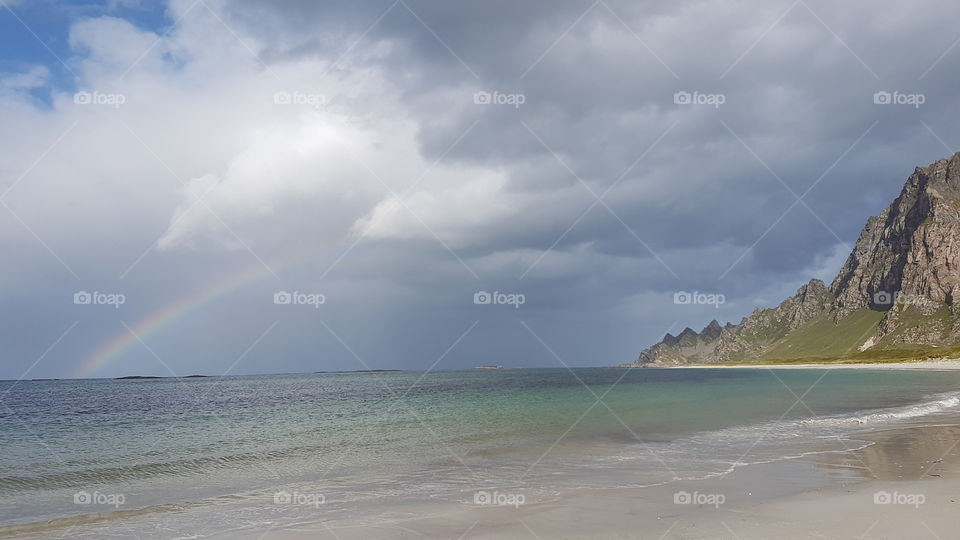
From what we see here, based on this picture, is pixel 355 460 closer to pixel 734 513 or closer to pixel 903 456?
pixel 734 513

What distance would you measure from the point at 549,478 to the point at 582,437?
13.4 meters

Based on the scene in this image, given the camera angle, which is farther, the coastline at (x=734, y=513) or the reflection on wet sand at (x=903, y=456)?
the reflection on wet sand at (x=903, y=456)

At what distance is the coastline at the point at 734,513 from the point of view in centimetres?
1408

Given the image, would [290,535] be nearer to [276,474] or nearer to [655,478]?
[276,474]

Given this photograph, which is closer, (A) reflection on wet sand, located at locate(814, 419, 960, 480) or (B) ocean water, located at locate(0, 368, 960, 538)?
(B) ocean water, located at locate(0, 368, 960, 538)

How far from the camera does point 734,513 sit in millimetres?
15703

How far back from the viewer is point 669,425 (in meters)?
40.5

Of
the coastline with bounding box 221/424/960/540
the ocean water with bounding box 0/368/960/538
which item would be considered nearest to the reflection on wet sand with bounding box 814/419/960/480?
the coastline with bounding box 221/424/960/540

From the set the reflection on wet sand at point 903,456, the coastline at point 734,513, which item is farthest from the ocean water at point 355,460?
the reflection on wet sand at point 903,456

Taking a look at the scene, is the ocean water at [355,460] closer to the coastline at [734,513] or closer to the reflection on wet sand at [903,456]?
the coastline at [734,513]

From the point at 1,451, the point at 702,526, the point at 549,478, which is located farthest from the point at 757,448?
the point at 1,451

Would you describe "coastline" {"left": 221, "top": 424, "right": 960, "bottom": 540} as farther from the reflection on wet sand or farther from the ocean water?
the ocean water

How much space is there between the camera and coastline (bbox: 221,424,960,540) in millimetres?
14078

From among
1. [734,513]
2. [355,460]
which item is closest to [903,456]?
[734,513]
